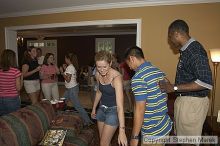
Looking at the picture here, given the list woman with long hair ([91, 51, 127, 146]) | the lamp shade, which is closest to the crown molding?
the lamp shade

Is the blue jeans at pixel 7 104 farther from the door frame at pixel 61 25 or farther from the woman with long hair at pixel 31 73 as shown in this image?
the door frame at pixel 61 25

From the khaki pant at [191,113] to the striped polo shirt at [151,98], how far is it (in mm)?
279

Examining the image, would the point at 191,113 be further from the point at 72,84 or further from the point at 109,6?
the point at 109,6

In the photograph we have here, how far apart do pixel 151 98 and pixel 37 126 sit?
134 cm

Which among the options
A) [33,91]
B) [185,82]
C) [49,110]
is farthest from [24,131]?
[33,91]

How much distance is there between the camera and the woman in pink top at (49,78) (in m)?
4.13

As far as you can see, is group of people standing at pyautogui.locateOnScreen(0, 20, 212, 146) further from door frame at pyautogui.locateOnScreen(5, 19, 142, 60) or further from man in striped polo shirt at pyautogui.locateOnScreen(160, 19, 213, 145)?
door frame at pyautogui.locateOnScreen(5, 19, 142, 60)

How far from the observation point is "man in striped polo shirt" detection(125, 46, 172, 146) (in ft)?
5.45

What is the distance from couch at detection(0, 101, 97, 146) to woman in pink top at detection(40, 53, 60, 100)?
1.44 metres

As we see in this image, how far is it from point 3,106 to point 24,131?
1.23m

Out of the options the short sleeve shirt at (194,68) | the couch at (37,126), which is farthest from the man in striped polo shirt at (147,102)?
the couch at (37,126)

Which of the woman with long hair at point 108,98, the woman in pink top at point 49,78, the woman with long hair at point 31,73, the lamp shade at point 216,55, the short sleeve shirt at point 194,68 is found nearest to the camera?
the short sleeve shirt at point 194,68

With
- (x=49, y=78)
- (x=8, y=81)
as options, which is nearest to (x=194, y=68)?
(x=8, y=81)

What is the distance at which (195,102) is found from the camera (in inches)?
77.9
